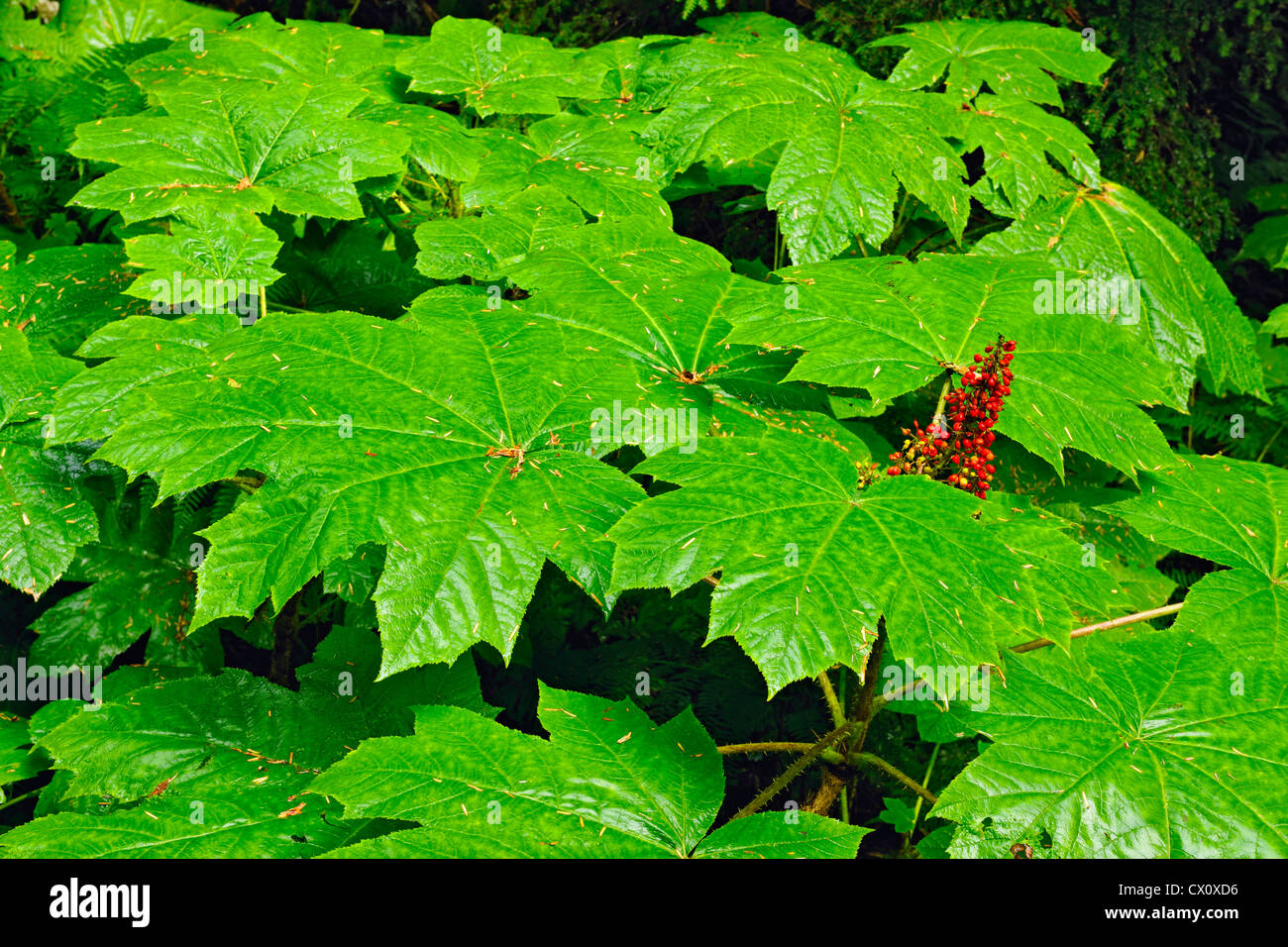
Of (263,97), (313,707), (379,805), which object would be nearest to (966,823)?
(379,805)

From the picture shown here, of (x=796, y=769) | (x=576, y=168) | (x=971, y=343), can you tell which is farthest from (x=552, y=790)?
(x=576, y=168)

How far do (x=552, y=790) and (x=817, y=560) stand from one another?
0.53 metres

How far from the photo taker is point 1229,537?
1.82 metres

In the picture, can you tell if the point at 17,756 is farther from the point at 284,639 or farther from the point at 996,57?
the point at 996,57

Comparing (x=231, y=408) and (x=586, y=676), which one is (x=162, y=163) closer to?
(x=231, y=408)

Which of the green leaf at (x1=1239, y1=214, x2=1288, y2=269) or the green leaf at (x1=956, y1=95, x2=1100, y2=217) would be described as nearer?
the green leaf at (x1=956, y1=95, x2=1100, y2=217)

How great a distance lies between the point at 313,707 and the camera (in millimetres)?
1875

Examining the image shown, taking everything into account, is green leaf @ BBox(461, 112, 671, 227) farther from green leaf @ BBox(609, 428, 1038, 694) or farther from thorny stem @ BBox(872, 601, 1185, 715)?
thorny stem @ BBox(872, 601, 1185, 715)

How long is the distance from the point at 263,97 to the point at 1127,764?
243 cm

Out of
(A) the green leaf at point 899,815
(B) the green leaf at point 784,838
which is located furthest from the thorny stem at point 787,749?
(A) the green leaf at point 899,815

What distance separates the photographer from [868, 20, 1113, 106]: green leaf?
9.13 feet

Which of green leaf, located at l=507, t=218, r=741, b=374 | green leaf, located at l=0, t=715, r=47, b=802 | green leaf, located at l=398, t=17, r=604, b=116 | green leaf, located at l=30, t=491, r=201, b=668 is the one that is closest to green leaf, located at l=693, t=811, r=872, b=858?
green leaf, located at l=507, t=218, r=741, b=374

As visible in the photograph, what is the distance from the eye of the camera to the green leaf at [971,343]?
5.57 ft

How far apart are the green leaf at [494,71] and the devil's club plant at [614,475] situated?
0.02 metres
